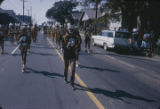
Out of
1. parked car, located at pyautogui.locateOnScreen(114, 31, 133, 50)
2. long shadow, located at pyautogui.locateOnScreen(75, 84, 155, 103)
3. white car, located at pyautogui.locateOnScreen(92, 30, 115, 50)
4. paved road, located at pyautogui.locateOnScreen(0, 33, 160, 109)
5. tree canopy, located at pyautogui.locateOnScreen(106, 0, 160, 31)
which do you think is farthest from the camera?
white car, located at pyautogui.locateOnScreen(92, 30, 115, 50)

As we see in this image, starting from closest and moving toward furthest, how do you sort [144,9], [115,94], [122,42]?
[144,9]
[115,94]
[122,42]

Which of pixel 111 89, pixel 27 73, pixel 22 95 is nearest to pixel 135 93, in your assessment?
pixel 111 89

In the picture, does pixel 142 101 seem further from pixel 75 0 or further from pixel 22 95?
pixel 75 0

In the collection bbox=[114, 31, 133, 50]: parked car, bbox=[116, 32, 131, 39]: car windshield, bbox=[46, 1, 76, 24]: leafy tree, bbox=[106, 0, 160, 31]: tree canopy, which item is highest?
bbox=[46, 1, 76, 24]: leafy tree

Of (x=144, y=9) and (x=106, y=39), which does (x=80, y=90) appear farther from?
(x=106, y=39)

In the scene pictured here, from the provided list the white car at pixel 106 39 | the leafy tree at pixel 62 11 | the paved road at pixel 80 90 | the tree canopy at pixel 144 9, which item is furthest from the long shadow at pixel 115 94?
the leafy tree at pixel 62 11

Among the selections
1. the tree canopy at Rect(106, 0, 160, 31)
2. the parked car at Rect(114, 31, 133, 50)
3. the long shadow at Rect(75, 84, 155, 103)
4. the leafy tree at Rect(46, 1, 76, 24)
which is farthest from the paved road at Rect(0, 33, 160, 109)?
the leafy tree at Rect(46, 1, 76, 24)

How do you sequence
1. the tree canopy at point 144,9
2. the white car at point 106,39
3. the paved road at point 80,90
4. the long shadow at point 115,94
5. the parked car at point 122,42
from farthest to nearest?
1. the white car at point 106,39
2. the parked car at point 122,42
3. the long shadow at point 115,94
4. the paved road at point 80,90
5. the tree canopy at point 144,9

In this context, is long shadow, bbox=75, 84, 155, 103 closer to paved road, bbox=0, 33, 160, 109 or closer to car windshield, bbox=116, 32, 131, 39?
paved road, bbox=0, 33, 160, 109

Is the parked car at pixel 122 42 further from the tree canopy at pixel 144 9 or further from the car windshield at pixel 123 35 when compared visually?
the tree canopy at pixel 144 9

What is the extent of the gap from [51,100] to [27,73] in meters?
3.69

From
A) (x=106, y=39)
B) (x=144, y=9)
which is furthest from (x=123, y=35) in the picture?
(x=144, y=9)

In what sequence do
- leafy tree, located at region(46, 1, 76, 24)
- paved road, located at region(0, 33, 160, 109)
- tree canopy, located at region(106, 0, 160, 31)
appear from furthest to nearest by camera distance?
leafy tree, located at region(46, 1, 76, 24) < paved road, located at region(0, 33, 160, 109) < tree canopy, located at region(106, 0, 160, 31)

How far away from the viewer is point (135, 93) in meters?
7.11
